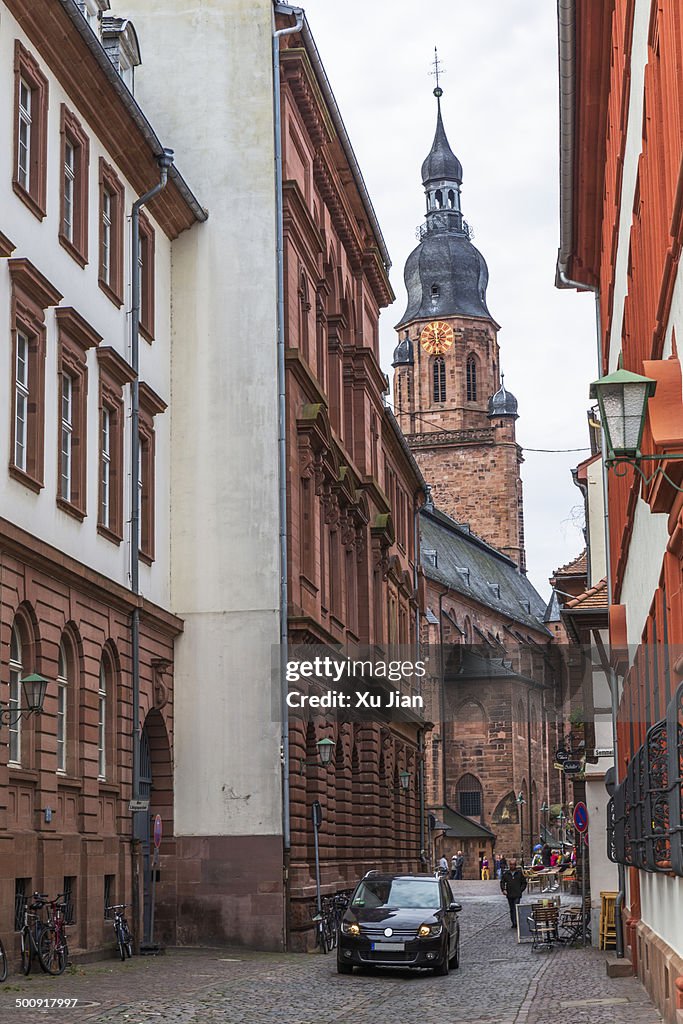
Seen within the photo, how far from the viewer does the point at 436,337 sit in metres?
132

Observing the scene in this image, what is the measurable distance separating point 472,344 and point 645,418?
123 m

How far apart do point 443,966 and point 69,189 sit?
43.8 feet

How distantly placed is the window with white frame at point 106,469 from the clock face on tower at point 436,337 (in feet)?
340

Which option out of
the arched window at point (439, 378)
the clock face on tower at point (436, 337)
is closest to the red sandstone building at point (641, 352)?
the arched window at point (439, 378)

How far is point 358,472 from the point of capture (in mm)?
44781

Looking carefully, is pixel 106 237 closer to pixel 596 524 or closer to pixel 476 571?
pixel 596 524

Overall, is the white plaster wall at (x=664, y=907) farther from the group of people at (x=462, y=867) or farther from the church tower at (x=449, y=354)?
the church tower at (x=449, y=354)

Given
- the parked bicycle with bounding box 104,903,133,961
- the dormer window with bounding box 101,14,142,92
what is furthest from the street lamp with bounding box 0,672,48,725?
the dormer window with bounding box 101,14,142,92

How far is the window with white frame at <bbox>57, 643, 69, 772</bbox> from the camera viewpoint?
2544cm

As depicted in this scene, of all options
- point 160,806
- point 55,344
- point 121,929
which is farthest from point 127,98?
point 121,929

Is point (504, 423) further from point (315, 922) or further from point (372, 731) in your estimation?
point (315, 922)

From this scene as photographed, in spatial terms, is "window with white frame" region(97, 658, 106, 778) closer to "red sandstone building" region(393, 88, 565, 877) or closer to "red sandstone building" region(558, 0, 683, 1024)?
"red sandstone building" region(558, 0, 683, 1024)

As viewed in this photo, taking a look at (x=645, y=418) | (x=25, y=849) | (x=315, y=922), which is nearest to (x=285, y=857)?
(x=315, y=922)

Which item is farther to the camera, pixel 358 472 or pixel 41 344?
pixel 358 472
